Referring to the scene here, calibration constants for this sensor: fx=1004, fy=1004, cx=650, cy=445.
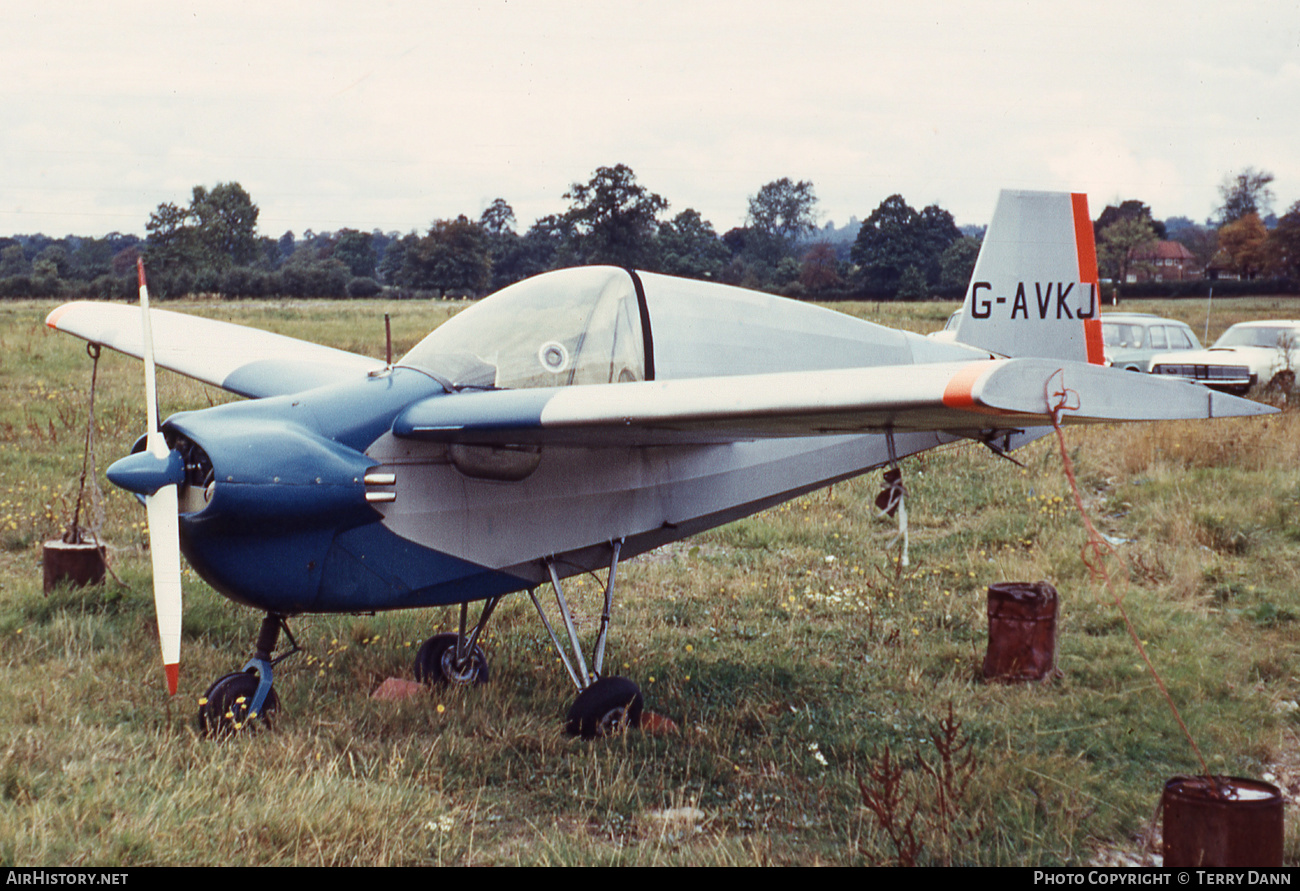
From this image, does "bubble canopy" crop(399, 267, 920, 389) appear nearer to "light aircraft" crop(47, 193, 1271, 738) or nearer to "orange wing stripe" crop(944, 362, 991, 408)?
"light aircraft" crop(47, 193, 1271, 738)

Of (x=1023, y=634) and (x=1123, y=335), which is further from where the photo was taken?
(x=1123, y=335)

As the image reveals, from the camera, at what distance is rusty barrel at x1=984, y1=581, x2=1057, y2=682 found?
19.5 feet

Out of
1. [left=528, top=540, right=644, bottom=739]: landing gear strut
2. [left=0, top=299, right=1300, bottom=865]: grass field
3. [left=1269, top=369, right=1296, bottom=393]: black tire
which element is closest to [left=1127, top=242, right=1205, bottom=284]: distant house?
[left=1269, top=369, right=1296, bottom=393]: black tire

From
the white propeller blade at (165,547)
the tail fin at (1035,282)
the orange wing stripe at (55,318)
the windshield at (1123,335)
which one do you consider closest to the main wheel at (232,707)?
the white propeller blade at (165,547)

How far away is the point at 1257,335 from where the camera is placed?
65.1ft

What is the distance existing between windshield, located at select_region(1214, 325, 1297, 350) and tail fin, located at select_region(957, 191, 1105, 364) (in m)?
14.9

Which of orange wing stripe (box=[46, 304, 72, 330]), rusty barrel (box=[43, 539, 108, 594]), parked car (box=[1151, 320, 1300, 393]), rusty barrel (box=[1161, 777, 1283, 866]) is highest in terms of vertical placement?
orange wing stripe (box=[46, 304, 72, 330])

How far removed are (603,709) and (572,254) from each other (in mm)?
45386

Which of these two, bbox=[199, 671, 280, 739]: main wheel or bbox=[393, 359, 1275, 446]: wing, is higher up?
bbox=[393, 359, 1275, 446]: wing

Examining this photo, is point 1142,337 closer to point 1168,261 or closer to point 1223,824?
point 1223,824

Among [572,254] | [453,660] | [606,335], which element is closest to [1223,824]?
[606,335]

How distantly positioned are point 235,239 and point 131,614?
5882 cm
